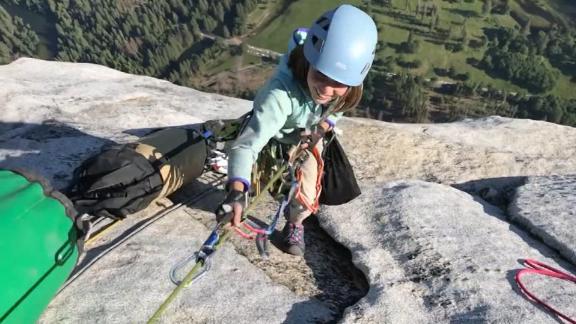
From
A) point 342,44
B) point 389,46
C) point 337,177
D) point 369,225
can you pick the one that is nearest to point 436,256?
point 369,225

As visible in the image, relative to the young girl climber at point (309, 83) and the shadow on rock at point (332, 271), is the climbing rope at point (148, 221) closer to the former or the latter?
the shadow on rock at point (332, 271)

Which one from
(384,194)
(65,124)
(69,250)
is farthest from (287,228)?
(65,124)

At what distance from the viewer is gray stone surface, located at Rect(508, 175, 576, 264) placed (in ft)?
20.6

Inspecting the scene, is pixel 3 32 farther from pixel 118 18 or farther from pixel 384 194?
pixel 384 194

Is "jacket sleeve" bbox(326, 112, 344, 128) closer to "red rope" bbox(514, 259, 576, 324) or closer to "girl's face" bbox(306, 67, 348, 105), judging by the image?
"girl's face" bbox(306, 67, 348, 105)

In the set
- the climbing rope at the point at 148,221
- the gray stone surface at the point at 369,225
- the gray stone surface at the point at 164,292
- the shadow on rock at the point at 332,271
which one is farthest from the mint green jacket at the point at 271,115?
the climbing rope at the point at 148,221

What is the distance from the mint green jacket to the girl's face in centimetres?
16

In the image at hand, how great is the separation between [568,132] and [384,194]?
5.71 meters

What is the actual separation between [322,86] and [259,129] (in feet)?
2.66

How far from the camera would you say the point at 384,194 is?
7.25 metres

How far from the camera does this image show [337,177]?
20.8ft

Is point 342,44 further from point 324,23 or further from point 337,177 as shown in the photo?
point 337,177

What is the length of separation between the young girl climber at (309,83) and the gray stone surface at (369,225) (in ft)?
5.43

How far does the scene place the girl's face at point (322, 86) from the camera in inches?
183
